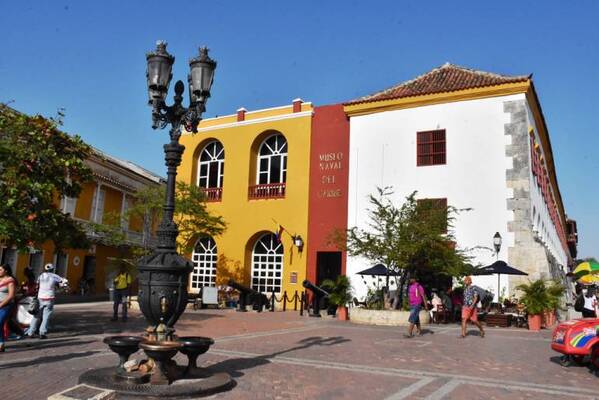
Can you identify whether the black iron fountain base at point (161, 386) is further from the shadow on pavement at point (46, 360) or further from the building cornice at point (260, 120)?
the building cornice at point (260, 120)

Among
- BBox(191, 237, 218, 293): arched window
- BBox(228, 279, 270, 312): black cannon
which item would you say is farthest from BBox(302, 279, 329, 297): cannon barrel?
BBox(191, 237, 218, 293): arched window

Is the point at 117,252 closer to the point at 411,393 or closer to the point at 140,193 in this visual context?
the point at 140,193

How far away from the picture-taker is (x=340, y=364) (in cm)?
763

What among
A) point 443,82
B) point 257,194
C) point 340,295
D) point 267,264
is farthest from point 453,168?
point 267,264

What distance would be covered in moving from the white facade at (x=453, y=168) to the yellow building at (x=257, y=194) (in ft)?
8.22

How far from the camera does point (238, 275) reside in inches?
862

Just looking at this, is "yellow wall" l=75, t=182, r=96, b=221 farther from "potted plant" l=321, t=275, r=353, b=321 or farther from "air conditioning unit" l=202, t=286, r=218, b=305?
"potted plant" l=321, t=275, r=353, b=321

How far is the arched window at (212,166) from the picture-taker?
23.7 meters

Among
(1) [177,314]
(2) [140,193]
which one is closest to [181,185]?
(2) [140,193]

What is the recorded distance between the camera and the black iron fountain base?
210 inches

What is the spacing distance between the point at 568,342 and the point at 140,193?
16203 millimetres

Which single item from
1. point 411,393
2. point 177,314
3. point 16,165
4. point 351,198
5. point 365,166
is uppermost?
point 365,166

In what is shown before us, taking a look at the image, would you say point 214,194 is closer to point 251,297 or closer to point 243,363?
point 251,297

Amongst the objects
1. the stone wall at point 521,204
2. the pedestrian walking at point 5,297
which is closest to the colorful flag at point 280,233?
the stone wall at point 521,204
